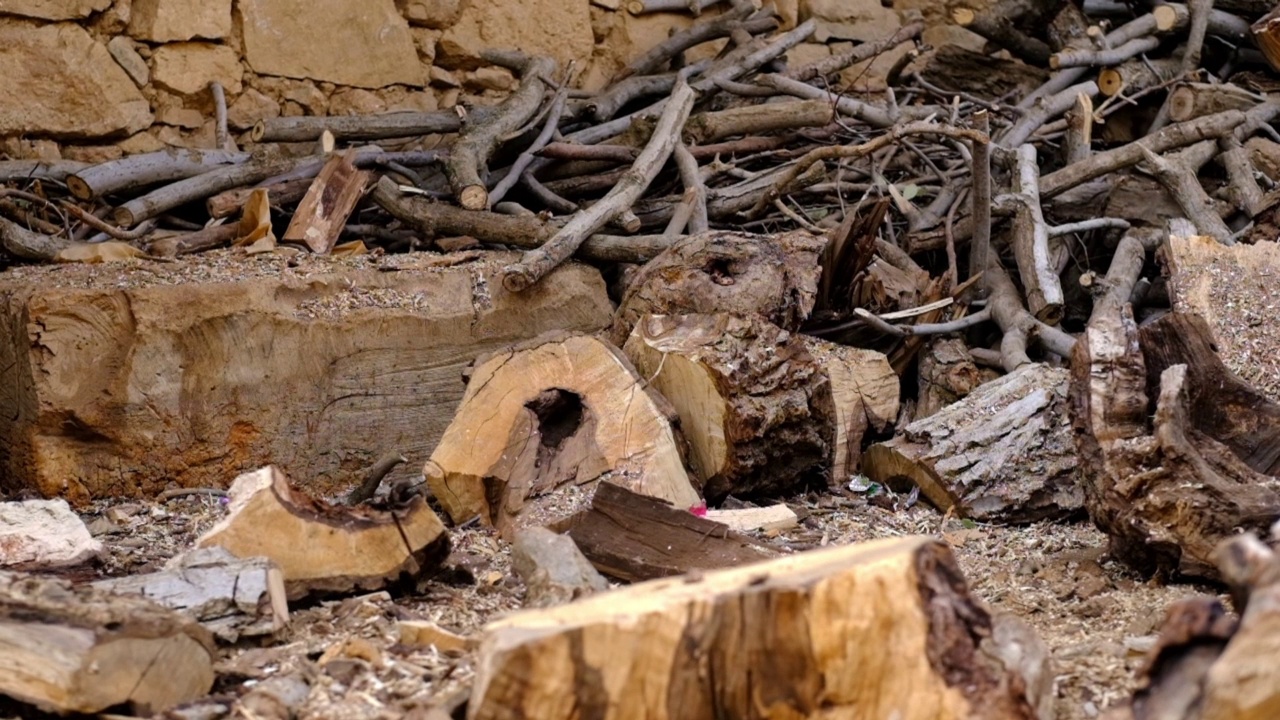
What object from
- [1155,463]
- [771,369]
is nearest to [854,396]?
[771,369]

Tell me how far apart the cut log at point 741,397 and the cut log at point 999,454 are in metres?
0.29

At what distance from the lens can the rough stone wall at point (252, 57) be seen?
556 cm

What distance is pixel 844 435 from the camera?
4617 millimetres

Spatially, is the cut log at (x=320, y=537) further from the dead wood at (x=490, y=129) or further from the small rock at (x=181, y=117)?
the small rock at (x=181, y=117)

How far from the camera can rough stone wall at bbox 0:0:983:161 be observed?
5.56m

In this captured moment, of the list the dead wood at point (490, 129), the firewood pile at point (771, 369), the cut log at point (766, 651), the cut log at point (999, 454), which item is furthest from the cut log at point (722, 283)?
the cut log at point (766, 651)

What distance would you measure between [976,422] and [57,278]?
2.90 meters

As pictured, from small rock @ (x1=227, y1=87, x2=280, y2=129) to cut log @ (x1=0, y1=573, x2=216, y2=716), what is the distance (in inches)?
145

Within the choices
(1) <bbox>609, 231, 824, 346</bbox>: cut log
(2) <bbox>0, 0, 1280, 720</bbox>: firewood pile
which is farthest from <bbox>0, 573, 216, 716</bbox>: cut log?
(1) <bbox>609, 231, 824, 346</bbox>: cut log

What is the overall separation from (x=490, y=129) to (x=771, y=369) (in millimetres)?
2016

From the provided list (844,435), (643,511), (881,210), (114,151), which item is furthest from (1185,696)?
(114,151)

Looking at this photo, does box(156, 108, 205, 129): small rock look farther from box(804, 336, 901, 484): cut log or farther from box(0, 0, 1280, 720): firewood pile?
box(804, 336, 901, 484): cut log

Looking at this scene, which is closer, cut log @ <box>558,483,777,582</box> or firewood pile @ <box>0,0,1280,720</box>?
firewood pile @ <box>0,0,1280,720</box>

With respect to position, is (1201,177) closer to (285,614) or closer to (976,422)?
(976,422)
